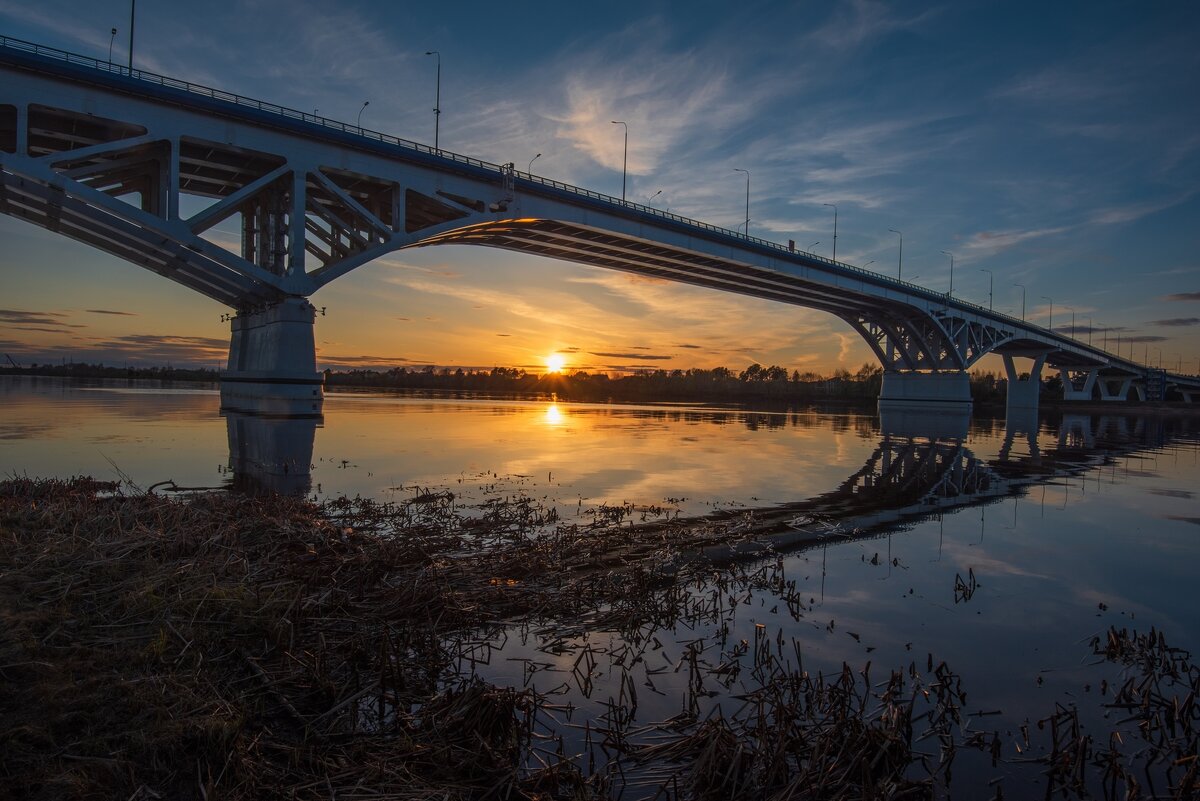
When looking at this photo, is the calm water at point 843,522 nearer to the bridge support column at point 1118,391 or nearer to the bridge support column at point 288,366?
the bridge support column at point 288,366

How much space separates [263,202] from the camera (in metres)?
40.3

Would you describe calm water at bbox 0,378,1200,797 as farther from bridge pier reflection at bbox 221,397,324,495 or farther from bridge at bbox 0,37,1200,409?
bridge at bbox 0,37,1200,409

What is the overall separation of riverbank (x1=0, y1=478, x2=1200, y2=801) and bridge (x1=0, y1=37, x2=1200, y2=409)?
102 ft

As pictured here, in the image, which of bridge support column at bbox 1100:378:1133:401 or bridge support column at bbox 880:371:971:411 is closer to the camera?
bridge support column at bbox 880:371:971:411

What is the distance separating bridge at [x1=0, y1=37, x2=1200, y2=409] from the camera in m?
29.3

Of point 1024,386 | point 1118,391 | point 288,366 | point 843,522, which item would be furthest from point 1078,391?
point 843,522

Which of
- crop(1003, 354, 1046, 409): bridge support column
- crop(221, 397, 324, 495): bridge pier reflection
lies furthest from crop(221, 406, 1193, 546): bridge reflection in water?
crop(1003, 354, 1046, 409): bridge support column

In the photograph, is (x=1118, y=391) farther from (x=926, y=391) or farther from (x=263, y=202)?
(x=263, y=202)

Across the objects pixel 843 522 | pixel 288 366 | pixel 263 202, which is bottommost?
pixel 843 522

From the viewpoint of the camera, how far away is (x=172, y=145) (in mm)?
30594

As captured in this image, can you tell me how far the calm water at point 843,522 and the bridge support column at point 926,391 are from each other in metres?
58.4

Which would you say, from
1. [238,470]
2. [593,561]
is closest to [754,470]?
[593,561]

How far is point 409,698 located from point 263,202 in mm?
44579

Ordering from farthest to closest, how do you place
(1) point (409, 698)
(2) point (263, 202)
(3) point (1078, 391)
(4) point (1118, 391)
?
(4) point (1118, 391), (3) point (1078, 391), (2) point (263, 202), (1) point (409, 698)
